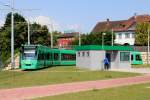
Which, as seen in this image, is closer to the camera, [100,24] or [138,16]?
[138,16]

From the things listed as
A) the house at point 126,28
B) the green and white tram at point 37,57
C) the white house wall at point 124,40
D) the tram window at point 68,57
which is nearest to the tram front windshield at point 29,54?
the green and white tram at point 37,57

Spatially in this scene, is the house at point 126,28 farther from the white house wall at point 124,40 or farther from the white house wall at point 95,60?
the white house wall at point 95,60

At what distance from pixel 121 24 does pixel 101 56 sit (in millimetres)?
93618

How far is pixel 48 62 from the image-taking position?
2422 inches

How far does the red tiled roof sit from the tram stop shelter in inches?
3155

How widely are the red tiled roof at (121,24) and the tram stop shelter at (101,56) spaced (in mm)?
80132

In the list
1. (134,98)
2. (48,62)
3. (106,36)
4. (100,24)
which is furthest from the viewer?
(100,24)

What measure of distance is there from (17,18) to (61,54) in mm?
48673

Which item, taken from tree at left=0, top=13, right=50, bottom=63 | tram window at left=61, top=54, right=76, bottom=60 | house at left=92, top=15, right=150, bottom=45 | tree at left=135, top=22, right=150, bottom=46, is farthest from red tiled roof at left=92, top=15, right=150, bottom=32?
tram window at left=61, top=54, right=76, bottom=60

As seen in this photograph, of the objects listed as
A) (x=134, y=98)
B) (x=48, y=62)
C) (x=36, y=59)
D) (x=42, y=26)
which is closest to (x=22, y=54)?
(x=36, y=59)

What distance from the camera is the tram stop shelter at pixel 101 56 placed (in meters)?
55.8

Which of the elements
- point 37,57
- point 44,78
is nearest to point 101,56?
point 37,57

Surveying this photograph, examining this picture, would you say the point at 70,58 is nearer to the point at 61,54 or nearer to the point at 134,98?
the point at 61,54

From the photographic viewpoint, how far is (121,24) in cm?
14875
